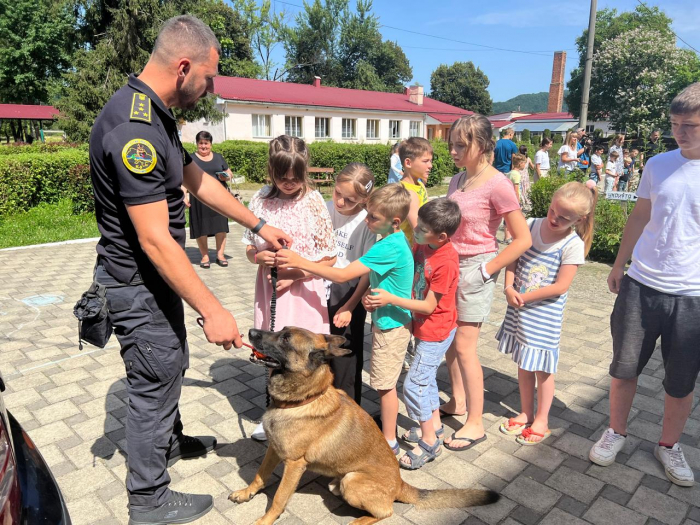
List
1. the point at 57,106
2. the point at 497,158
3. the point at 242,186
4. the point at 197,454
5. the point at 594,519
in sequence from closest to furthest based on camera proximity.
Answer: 1. the point at 594,519
2. the point at 197,454
3. the point at 497,158
4. the point at 57,106
5. the point at 242,186

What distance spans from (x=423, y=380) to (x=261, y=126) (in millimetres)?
28039

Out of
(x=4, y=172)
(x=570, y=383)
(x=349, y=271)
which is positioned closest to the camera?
(x=349, y=271)

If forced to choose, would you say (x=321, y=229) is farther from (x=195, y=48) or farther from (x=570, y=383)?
(x=570, y=383)

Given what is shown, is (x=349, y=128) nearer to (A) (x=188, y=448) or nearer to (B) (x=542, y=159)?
(B) (x=542, y=159)

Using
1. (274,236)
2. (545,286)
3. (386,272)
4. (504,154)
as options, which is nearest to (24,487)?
(274,236)

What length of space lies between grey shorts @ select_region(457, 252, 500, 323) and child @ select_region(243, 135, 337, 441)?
89 cm

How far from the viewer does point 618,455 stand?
3332 millimetres

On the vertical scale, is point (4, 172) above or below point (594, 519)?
above

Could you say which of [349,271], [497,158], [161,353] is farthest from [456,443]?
[497,158]

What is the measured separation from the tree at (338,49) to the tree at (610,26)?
2369cm

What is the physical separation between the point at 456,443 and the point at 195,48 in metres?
2.89

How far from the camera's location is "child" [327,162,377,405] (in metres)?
3.27

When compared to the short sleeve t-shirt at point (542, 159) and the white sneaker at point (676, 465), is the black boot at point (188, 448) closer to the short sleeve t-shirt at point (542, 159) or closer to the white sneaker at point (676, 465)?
the white sneaker at point (676, 465)

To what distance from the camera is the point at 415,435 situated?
3434mm
